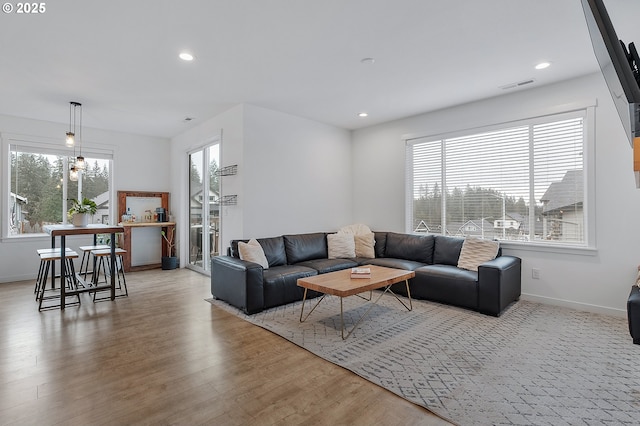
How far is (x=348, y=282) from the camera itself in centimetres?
330

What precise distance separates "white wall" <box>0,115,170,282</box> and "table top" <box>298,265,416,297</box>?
505cm

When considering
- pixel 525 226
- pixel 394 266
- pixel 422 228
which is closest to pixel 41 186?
pixel 394 266

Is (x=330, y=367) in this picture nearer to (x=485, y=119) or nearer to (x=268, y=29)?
(x=268, y=29)

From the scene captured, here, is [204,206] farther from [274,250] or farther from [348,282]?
[348,282]

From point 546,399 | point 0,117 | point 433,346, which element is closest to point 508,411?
point 546,399

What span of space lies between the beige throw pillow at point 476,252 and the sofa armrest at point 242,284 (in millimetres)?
2638

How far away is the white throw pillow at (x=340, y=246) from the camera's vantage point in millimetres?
5152

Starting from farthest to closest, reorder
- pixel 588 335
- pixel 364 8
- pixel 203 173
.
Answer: pixel 203 173 < pixel 588 335 < pixel 364 8

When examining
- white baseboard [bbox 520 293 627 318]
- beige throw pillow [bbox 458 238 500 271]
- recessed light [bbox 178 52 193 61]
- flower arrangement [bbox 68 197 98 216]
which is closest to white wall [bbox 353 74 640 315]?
white baseboard [bbox 520 293 627 318]

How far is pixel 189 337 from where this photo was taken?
3.05 m

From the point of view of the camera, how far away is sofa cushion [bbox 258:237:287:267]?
14.8ft

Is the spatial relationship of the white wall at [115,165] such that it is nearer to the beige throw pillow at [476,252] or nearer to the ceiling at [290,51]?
the ceiling at [290,51]

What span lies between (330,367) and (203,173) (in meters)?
4.68

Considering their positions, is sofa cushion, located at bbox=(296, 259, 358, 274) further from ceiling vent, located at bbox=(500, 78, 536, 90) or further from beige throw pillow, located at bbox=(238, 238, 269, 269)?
ceiling vent, located at bbox=(500, 78, 536, 90)
